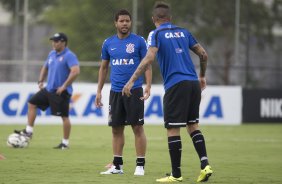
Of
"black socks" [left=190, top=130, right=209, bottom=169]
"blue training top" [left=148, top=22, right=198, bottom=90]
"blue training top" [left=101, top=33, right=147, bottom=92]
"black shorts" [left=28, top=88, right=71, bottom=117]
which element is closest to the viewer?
"blue training top" [left=148, top=22, right=198, bottom=90]

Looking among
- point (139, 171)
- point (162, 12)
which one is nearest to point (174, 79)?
point (162, 12)

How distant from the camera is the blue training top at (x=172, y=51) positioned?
1148cm

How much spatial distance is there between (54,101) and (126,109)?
5581 millimetres

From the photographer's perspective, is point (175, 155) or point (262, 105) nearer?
point (175, 155)

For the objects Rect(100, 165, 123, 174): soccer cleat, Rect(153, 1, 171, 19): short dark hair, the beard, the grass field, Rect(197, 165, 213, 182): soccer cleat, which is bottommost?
the grass field

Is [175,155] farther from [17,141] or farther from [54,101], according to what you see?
[54,101]

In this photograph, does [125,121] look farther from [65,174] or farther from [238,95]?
[238,95]

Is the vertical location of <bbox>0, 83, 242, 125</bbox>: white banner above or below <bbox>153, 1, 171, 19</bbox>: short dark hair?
below

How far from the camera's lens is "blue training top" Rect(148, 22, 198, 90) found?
1148 centimetres

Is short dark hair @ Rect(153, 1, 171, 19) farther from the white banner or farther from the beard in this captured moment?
the white banner

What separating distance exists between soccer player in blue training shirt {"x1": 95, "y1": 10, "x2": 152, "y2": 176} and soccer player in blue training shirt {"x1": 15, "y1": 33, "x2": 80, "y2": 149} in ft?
16.9

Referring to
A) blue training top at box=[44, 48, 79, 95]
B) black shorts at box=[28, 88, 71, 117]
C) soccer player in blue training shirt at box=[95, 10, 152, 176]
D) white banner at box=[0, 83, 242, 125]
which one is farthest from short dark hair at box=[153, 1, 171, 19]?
white banner at box=[0, 83, 242, 125]

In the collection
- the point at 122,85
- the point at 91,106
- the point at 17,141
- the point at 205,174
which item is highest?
the point at 122,85

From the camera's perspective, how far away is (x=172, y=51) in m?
11.5
